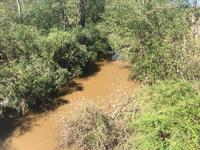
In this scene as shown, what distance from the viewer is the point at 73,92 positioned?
17.4 metres

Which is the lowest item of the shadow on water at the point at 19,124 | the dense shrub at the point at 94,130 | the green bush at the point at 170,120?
the shadow on water at the point at 19,124

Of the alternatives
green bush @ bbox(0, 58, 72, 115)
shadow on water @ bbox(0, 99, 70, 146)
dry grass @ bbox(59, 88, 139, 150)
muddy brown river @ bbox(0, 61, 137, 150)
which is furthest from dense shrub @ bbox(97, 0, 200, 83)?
shadow on water @ bbox(0, 99, 70, 146)

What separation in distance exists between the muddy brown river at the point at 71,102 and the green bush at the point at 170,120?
108 inches

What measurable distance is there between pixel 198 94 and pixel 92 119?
3.62 metres

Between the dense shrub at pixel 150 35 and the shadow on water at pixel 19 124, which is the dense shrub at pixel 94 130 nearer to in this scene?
the shadow on water at pixel 19 124

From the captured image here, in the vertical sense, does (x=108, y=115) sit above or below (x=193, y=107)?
below

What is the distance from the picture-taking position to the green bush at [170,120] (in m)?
8.98

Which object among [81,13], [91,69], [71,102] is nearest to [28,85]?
[71,102]

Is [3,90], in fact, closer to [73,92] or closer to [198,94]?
[73,92]

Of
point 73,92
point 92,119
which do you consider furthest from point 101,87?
point 92,119

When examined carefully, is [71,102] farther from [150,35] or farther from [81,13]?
[81,13]

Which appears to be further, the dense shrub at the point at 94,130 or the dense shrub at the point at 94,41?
the dense shrub at the point at 94,41

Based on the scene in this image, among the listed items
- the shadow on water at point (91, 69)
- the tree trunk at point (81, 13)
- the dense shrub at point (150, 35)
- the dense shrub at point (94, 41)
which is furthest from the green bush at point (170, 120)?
the tree trunk at point (81, 13)

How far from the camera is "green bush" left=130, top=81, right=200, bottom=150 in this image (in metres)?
8.98
